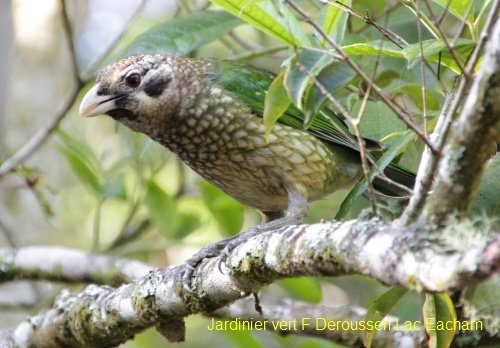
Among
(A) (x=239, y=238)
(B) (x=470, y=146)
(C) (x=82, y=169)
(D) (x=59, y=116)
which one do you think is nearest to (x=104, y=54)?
(D) (x=59, y=116)

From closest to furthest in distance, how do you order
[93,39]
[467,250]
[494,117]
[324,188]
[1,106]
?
[467,250], [494,117], [324,188], [1,106], [93,39]

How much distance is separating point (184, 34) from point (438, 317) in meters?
2.24

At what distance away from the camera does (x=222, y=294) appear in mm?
3273

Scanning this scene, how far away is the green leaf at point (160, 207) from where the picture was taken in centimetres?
516

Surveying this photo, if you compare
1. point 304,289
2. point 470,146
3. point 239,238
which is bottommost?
point 304,289

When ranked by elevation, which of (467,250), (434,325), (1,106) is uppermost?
(467,250)

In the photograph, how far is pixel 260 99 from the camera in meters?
4.36

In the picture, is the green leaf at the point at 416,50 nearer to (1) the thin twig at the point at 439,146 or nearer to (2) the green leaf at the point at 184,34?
(1) the thin twig at the point at 439,146

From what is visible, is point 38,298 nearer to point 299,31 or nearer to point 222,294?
point 222,294

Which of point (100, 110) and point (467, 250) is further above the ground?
point (467, 250)

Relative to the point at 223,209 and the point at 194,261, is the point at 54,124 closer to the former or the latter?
the point at 223,209

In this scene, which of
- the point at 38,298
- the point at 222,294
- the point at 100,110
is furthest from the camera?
the point at 38,298

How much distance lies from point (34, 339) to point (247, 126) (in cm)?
148

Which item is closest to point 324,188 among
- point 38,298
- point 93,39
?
point 38,298
